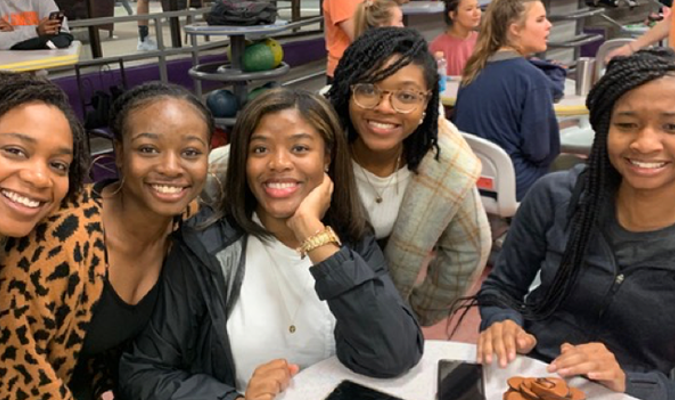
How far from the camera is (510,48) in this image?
3.13 metres

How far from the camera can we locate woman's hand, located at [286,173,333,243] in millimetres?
1421

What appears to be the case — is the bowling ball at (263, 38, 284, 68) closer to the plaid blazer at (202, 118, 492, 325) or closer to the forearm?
the plaid blazer at (202, 118, 492, 325)

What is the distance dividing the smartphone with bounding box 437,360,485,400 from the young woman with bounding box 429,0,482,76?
3.36m

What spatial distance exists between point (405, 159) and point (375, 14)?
1.95 m

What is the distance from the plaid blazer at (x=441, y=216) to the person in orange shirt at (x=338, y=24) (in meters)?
1.90

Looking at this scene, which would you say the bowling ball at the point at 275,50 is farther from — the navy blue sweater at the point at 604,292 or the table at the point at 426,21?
the navy blue sweater at the point at 604,292

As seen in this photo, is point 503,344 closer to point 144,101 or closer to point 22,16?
point 144,101

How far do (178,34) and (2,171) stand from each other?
5.31 m

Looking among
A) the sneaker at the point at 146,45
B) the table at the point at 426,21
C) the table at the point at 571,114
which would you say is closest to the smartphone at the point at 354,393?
the table at the point at 571,114

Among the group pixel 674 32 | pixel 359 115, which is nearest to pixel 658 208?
pixel 359 115

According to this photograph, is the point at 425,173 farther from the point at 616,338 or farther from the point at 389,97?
the point at 616,338

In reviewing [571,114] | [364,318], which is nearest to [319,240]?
[364,318]

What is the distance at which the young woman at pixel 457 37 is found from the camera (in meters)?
4.39

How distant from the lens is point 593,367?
50.1 inches
